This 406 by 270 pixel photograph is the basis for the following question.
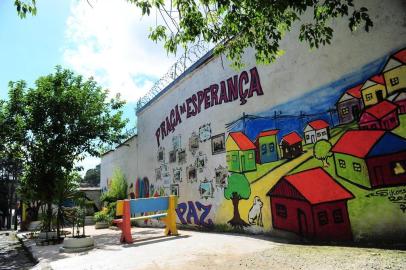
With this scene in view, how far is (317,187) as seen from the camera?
6738 millimetres

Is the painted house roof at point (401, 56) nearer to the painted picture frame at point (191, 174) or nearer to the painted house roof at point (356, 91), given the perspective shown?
the painted house roof at point (356, 91)

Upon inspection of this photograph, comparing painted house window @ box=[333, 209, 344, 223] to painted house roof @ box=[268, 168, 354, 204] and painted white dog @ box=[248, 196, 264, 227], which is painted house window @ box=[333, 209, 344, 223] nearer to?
painted house roof @ box=[268, 168, 354, 204]

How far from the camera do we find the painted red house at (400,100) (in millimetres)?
5535

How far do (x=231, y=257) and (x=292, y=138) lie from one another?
313 centimetres

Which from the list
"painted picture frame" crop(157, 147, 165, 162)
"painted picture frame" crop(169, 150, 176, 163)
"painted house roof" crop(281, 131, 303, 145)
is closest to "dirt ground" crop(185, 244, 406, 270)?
"painted house roof" crop(281, 131, 303, 145)

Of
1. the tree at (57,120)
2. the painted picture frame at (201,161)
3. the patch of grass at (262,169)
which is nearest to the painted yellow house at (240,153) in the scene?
the patch of grass at (262,169)

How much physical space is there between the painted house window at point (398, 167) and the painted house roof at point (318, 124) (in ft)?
4.90

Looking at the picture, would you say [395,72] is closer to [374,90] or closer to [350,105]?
[374,90]

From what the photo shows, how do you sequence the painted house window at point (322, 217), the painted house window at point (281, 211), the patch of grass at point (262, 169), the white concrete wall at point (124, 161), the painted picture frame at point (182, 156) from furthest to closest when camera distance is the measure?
1. the white concrete wall at point (124, 161)
2. the painted picture frame at point (182, 156)
3. the patch of grass at point (262, 169)
4. the painted house window at point (281, 211)
5. the painted house window at point (322, 217)

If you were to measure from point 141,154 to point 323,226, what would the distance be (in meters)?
11.3

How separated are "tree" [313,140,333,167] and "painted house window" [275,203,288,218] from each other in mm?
1482

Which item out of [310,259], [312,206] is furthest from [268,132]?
[310,259]

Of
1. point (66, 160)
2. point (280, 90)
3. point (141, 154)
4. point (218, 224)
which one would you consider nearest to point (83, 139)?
point (66, 160)

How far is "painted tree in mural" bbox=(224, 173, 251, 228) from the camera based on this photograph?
8758mm
